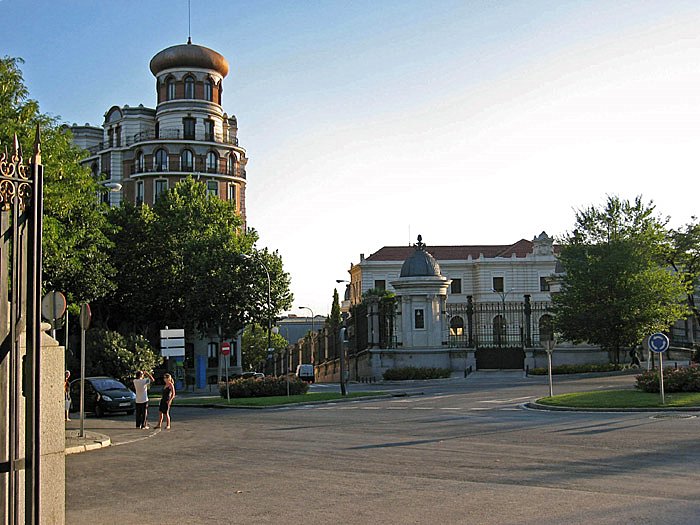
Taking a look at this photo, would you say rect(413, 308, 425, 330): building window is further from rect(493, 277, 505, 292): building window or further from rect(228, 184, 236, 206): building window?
rect(493, 277, 505, 292): building window

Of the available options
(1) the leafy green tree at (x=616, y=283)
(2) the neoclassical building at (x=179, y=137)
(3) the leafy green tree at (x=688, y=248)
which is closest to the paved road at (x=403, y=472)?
(1) the leafy green tree at (x=616, y=283)

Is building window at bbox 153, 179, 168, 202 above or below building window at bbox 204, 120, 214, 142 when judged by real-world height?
below

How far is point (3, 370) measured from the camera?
655 cm

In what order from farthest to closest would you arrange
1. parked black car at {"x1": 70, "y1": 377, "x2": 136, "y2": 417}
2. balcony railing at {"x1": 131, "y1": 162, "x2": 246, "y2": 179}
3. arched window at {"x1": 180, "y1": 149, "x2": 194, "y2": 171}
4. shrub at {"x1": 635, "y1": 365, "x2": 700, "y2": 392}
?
arched window at {"x1": 180, "y1": 149, "x2": 194, "y2": 171}, balcony railing at {"x1": 131, "y1": 162, "x2": 246, "y2": 179}, parked black car at {"x1": 70, "y1": 377, "x2": 136, "y2": 417}, shrub at {"x1": 635, "y1": 365, "x2": 700, "y2": 392}

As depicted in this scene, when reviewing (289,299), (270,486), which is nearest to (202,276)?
(289,299)

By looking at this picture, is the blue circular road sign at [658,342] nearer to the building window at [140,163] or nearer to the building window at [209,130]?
the building window at [209,130]

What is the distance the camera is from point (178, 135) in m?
72.8

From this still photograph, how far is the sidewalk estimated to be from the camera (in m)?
18.1

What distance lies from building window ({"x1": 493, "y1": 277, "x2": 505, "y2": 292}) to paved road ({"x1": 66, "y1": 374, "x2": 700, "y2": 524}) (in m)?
67.6

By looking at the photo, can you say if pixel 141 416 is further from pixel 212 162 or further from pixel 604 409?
pixel 212 162

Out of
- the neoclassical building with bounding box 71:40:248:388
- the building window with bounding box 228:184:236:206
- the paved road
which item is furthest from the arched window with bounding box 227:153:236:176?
the paved road

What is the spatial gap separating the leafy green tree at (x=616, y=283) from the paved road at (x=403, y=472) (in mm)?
23766

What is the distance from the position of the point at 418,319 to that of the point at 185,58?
3516 cm

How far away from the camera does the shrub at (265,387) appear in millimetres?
37062
